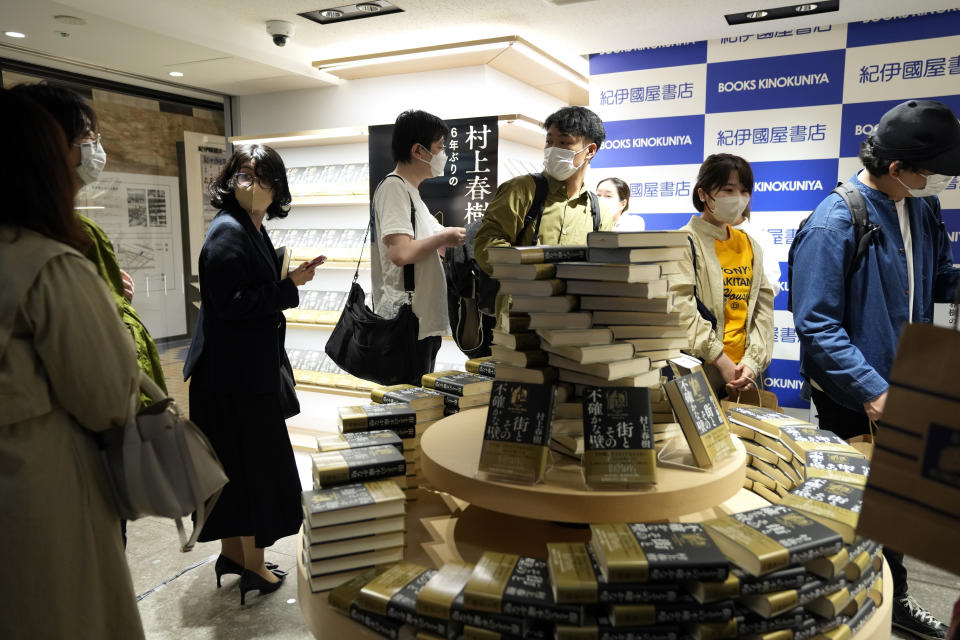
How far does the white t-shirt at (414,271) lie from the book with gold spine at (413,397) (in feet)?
3.11

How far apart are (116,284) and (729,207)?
2402 mm

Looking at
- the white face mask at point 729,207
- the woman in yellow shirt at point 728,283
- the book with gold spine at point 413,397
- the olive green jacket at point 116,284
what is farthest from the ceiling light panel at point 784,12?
the olive green jacket at point 116,284

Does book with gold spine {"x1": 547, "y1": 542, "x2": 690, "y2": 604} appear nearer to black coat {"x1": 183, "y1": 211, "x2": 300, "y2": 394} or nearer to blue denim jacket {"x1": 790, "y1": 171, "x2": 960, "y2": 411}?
blue denim jacket {"x1": 790, "y1": 171, "x2": 960, "y2": 411}

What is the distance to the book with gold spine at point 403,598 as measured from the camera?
3.63 ft

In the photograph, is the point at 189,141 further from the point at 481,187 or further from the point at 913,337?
the point at 913,337

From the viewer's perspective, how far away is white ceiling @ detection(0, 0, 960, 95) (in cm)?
361

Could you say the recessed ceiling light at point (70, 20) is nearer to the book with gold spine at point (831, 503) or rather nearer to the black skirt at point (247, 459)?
A: the black skirt at point (247, 459)

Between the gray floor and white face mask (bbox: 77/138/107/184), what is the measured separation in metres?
1.52

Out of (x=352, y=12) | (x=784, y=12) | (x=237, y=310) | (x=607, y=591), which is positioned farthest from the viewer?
(x=352, y=12)

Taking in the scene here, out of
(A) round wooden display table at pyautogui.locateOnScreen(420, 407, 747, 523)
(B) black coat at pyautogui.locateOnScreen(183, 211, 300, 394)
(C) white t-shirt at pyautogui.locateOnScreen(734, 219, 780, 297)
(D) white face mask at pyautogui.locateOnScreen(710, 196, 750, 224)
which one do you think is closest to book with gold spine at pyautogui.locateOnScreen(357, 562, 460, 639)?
(A) round wooden display table at pyautogui.locateOnScreen(420, 407, 747, 523)

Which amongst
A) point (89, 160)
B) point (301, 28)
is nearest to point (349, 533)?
point (89, 160)

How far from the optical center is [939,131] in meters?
2.08

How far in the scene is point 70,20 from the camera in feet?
11.4

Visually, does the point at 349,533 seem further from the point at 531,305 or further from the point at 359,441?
the point at 531,305
